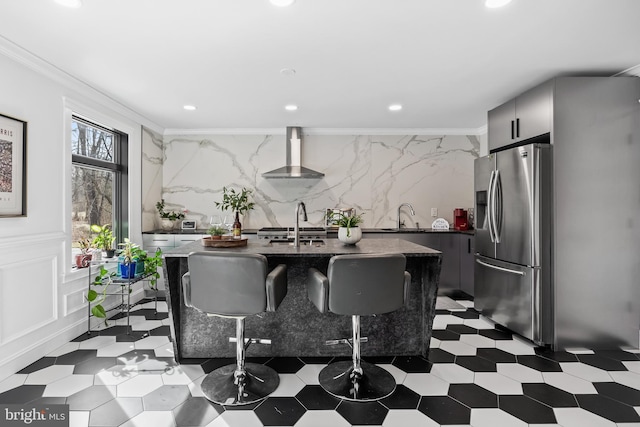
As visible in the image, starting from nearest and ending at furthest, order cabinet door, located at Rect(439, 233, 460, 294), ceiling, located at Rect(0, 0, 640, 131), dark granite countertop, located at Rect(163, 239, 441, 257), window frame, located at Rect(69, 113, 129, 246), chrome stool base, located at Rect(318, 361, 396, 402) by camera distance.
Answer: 1. ceiling, located at Rect(0, 0, 640, 131)
2. chrome stool base, located at Rect(318, 361, 396, 402)
3. dark granite countertop, located at Rect(163, 239, 441, 257)
4. window frame, located at Rect(69, 113, 129, 246)
5. cabinet door, located at Rect(439, 233, 460, 294)

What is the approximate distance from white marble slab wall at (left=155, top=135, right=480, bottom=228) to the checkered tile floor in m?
2.51

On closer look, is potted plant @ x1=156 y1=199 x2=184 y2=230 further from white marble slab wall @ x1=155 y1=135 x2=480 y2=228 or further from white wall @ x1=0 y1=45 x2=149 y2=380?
white wall @ x1=0 y1=45 x2=149 y2=380

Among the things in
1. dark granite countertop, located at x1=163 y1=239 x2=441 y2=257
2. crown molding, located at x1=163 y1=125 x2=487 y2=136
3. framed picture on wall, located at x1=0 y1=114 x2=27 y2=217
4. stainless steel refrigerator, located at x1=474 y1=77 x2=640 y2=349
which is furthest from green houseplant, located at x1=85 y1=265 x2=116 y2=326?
stainless steel refrigerator, located at x1=474 y1=77 x2=640 y2=349

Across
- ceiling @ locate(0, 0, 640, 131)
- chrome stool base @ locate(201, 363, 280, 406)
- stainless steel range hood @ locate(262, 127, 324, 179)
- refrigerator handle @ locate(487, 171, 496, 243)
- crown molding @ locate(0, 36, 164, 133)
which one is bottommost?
chrome stool base @ locate(201, 363, 280, 406)

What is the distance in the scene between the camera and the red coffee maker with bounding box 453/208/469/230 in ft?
16.0

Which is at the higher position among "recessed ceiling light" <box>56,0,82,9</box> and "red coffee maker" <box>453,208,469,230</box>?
"recessed ceiling light" <box>56,0,82,9</box>

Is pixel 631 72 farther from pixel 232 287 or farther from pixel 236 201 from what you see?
pixel 236 201

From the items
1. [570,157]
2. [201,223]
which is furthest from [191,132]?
[570,157]

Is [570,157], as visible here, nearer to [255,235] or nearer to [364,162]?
[364,162]

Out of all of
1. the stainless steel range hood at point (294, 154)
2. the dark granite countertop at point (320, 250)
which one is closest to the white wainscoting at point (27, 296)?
the dark granite countertop at point (320, 250)

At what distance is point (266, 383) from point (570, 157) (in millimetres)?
3000

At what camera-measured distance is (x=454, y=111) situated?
4211mm

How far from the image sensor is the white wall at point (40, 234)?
248 cm

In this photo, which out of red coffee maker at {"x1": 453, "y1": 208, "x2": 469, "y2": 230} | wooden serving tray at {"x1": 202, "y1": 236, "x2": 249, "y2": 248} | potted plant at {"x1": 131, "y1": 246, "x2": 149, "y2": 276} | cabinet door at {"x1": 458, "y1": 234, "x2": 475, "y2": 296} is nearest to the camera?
wooden serving tray at {"x1": 202, "y1": 236, "x2": 249, "y2": 248}
